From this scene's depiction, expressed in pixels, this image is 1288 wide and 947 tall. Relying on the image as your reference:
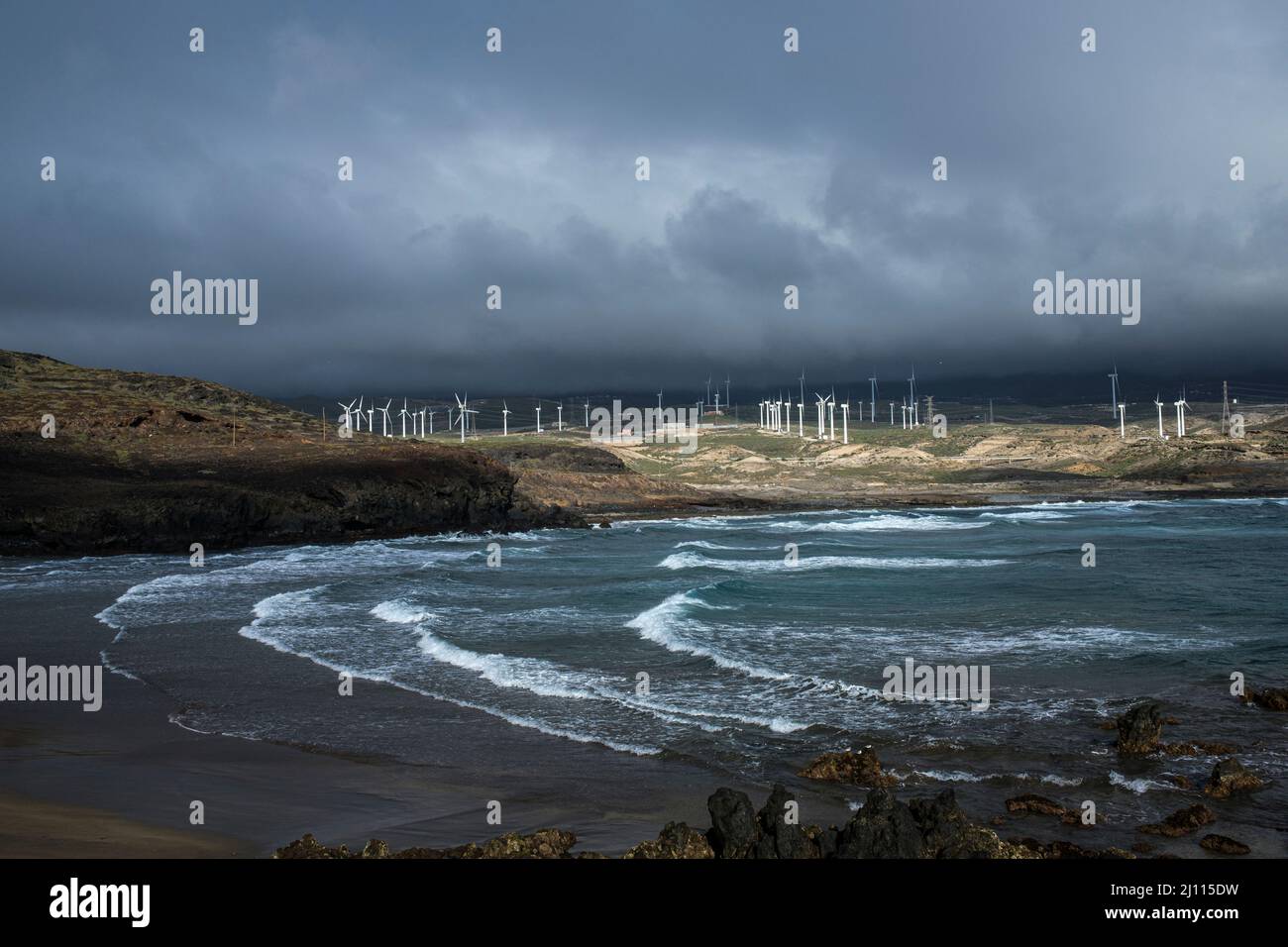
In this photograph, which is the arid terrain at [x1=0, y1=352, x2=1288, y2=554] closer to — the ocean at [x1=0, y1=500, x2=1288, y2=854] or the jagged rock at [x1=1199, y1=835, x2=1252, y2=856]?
the ocean at [x1=0, y1=500, x2=1288, y2=854]

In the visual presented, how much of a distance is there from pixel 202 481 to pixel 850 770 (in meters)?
59.2

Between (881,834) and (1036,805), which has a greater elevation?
(881,834)

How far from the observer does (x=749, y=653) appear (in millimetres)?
23531

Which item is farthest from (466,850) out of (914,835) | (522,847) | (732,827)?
(914,835)

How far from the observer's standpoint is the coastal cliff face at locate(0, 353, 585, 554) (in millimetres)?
55969

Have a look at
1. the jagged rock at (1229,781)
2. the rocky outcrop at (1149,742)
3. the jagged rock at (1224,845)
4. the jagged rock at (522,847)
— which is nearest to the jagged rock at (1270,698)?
the rocky outcrop at (1149,742)

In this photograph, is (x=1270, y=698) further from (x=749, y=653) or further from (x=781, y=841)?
(x=781, y=841)

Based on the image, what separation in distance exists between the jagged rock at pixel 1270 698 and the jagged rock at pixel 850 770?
27.5 ft

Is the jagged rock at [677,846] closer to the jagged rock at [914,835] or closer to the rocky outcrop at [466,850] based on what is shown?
the rocky outcrop at [466,850]

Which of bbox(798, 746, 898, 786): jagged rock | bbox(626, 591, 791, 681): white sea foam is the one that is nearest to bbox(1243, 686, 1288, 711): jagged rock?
bbox(798, 746, 898, 786): jagged rock

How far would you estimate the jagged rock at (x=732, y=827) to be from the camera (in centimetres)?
967

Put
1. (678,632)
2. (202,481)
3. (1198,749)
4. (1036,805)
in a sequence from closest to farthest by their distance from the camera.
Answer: (1036,805)
(1198,749)
(678,632)
(202,481)
